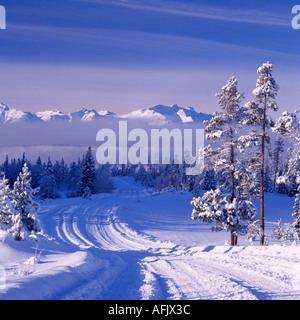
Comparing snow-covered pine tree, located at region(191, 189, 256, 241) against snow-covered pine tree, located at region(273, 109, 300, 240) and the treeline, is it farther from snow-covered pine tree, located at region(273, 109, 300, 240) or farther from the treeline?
the treeline

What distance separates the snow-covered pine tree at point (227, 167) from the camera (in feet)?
56.2

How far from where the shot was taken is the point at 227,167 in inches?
717

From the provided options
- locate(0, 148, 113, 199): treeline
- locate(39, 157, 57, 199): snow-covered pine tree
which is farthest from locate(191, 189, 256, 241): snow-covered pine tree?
locate(39, 157, 57, 199): snow-covered pine tree

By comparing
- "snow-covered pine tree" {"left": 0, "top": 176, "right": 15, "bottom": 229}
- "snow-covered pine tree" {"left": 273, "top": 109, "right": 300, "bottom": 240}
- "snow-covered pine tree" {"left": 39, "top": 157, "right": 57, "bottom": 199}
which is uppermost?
"snow-covered pine tree" {"left": 273, "top": 109, "right": 300, "bottom": 240}

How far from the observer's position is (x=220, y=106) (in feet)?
59.2

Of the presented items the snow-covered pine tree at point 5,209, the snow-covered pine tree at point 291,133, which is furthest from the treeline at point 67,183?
the snow-covered pine tree at point 291,133

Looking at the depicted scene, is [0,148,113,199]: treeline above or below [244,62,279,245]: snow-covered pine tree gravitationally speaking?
below

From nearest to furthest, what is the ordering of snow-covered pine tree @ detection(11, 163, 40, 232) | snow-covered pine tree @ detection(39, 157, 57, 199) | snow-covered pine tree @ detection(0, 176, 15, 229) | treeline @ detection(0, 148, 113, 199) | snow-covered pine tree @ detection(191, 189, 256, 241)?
snow-covered pine tree @ detection(191, 189, 256, 241) < snow-covered pine tree @ detection(0, 176, 15, 229) < snow-covered pine tree @ detection(11, 163, 40, 232) < treeline @ detection(0, 148, 113, 199) < snow-covered pine tree @ detection(39, 157, 57, 199)

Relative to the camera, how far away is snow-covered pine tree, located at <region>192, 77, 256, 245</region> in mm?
17141

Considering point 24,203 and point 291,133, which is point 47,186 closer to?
point 24,203

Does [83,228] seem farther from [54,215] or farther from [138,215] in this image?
[138,215]

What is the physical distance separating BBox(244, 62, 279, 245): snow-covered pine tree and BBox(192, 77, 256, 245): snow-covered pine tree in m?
0.65

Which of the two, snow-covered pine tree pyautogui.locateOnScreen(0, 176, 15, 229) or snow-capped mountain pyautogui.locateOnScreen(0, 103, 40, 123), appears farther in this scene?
snow-covered pine tree pyautogui.locateOnScreen(0, 176, 15, 229)
